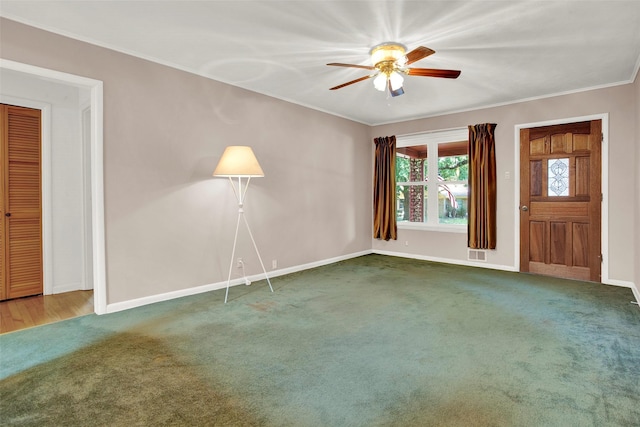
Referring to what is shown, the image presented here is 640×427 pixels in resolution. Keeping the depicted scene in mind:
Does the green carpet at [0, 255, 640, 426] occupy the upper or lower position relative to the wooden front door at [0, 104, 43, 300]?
lower

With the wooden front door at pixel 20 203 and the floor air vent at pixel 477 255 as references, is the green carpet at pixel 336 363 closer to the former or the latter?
the wooden front door at pixel 20 203

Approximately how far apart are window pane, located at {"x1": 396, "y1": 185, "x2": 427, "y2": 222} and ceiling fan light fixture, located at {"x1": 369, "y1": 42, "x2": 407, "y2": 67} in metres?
3.42

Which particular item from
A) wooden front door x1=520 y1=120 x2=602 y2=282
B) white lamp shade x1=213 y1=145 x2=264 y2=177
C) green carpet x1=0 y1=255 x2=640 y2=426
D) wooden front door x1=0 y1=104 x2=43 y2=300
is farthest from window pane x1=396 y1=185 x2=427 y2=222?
wooden front door x1=0 y1=104 x2=43 y2=300

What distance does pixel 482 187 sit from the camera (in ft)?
17.6

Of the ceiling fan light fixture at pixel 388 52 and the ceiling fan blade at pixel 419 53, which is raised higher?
the ceiling fan light fixture at pixel 388 52

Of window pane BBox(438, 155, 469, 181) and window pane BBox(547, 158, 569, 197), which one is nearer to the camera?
window pane BBox(547, 158, 569, 197)

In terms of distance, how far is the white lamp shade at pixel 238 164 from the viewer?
12.1 ft

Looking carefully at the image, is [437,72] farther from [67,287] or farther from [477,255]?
[67,287]

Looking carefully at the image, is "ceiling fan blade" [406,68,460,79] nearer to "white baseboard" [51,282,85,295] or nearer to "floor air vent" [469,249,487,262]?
"floor air vent" [469,249,487,262]

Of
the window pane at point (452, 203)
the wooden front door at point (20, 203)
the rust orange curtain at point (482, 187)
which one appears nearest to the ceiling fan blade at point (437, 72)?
the rust orange curtain at point (482, 187)

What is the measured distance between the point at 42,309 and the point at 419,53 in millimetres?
4409

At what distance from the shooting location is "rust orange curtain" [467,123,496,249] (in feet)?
17.4

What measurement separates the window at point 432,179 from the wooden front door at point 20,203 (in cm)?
543

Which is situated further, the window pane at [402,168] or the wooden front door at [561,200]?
the window pane at [402,168]
